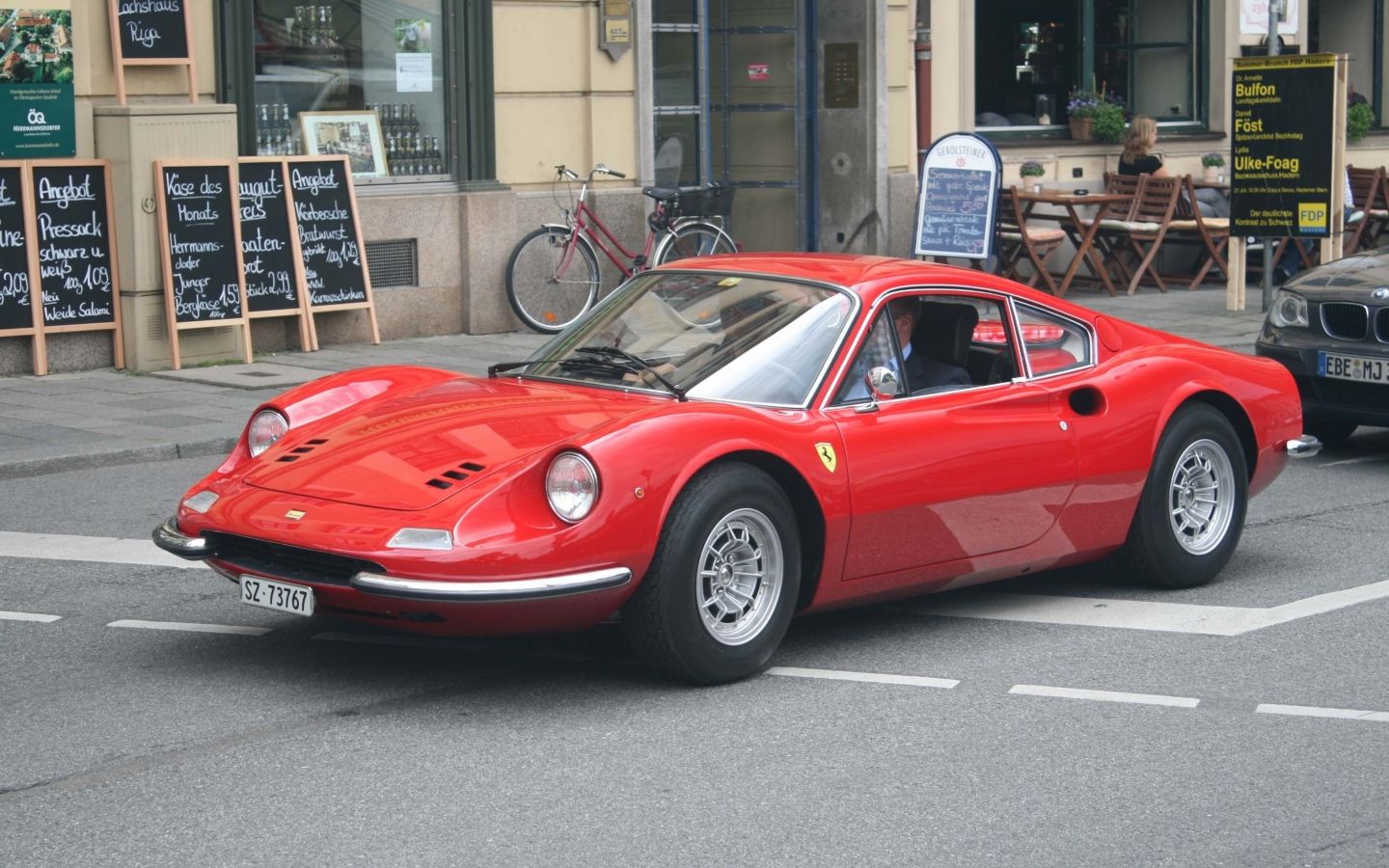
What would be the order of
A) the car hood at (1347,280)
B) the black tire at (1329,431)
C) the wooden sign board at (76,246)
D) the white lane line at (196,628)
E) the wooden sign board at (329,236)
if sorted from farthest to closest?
the wooden sign board at (329,236)
the wooden sign board at (76,246)
the black tire at (1329,431)
the car hood at (1347,280)
the white lane line at (196,628)

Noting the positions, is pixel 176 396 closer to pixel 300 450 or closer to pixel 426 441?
pixel 300 450

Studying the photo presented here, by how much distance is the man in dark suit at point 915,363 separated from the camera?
6742 millimetres

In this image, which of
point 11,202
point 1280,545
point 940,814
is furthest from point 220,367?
point 940,814

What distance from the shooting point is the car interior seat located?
273 inches

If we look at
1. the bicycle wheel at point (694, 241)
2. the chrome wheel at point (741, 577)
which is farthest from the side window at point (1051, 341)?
the bicycle wheel at point (694, 241)

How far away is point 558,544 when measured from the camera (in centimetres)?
548

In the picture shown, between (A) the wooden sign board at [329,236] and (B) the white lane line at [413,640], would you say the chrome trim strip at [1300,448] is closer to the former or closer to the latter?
(B) the white lane line at [413,640]

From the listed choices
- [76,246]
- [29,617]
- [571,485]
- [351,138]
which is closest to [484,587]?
[571,485]

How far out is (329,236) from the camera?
1459cm

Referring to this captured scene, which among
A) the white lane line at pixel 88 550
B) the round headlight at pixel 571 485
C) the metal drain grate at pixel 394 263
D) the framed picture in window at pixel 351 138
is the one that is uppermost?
the framed picture in window at pixel 351 138

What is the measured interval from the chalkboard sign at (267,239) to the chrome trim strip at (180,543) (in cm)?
799

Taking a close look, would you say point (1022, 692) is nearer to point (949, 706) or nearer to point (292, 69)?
point (949, 706)

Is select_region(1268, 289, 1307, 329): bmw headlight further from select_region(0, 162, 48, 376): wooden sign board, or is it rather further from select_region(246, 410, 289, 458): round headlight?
select_region(0, 162, 48, 376): wooden sign board

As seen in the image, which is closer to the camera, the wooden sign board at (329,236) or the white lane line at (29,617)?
the white lane line at (29,617)
